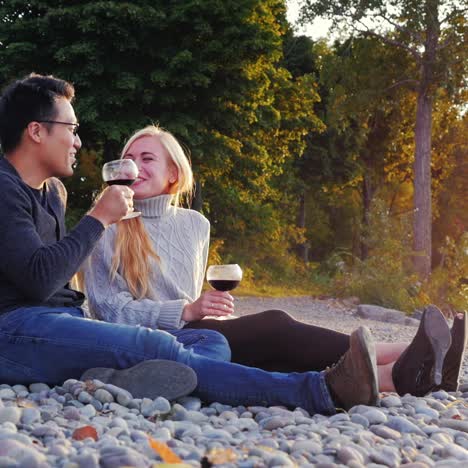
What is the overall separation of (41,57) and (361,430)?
1375 centimetres

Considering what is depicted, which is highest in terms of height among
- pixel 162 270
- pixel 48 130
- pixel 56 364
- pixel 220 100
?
pixel 220 100

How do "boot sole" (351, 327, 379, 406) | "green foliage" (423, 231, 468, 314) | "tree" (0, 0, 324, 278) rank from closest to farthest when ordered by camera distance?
"boot sole" (351, 327, 379, 406) → "tree" (0, 0, 324, 278) → "green foliage" (423, 231, 468, 314)

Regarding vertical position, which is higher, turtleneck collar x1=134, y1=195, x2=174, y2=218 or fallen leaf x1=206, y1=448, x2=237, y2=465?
turtleneck collar x1=134, y1=195, x2=174, y2=218

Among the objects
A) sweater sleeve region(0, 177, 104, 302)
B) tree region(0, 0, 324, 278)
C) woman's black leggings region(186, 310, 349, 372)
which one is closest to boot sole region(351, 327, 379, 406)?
woman's black leggings region(186, 310, 349, 372)

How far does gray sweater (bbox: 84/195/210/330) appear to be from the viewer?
412 centimetres

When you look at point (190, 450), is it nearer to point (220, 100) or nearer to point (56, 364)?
point (56, 364)

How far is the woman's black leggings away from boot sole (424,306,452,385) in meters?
0.49

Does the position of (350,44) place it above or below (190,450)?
above

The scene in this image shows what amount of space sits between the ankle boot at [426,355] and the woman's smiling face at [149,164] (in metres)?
1.86

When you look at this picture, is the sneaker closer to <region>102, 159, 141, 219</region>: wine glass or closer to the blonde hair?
the blonde hair

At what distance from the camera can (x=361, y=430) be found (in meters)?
2.96

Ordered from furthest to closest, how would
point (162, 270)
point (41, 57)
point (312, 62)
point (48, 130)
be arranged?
point (312, 62)
point (41, 57)
point (162, 270)
point (48, 130)

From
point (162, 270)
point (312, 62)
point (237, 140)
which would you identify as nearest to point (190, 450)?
point (162, 270)

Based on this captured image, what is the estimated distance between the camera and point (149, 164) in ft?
15.3
